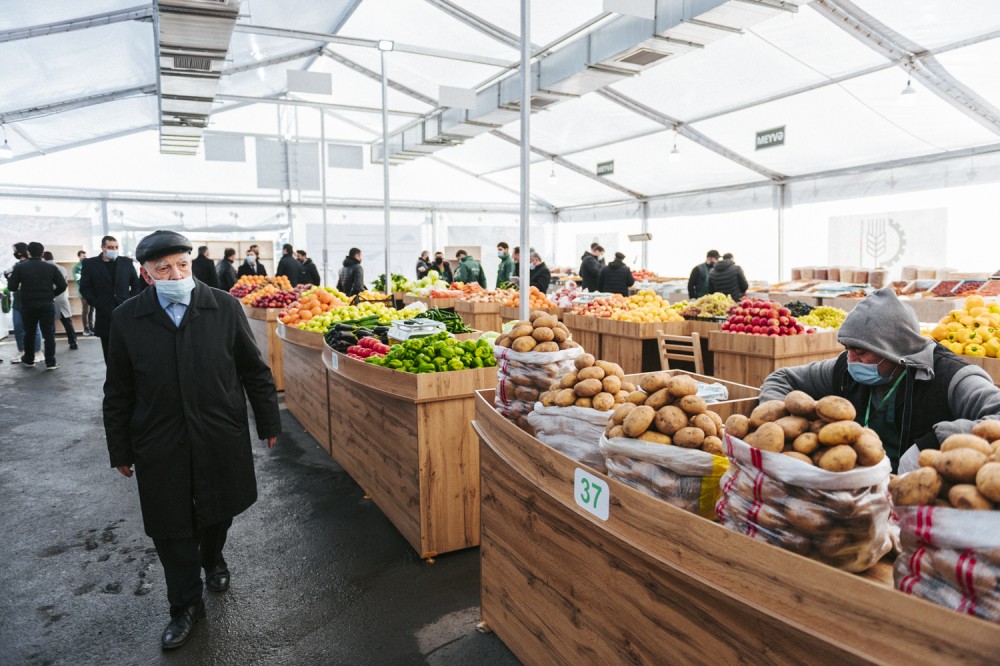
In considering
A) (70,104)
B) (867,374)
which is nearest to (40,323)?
(70,104)

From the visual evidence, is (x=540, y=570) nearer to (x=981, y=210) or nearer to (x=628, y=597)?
(x=628, y=597)

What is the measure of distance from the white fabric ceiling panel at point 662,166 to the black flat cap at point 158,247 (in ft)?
40.1

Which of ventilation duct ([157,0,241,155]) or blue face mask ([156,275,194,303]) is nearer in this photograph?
blue face mask ([156,275,194,303])

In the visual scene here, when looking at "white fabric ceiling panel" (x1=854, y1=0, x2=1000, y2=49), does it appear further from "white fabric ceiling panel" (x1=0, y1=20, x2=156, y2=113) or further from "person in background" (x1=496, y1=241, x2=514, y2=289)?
"white fabric ceiling panel" (x1=0, y1=20, x2=156, y2=113)

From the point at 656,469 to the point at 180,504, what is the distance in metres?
2.07

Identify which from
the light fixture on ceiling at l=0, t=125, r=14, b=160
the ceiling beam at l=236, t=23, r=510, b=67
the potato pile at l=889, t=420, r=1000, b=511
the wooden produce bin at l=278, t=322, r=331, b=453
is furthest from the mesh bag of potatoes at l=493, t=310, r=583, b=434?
the light fixture on ceiling at l=0, t=125, r=14, b=160

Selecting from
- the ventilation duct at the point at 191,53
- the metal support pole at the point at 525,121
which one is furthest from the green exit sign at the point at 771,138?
the ventilation duct at the point at 191,53

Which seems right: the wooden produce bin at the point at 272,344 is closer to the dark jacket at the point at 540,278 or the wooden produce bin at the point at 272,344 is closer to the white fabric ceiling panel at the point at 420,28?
the dark jacket at the point at 540,278

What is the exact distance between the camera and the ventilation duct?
6.38 metres

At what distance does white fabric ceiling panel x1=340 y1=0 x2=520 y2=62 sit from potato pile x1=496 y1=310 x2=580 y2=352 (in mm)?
8691

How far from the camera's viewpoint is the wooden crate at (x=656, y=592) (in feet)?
3.61

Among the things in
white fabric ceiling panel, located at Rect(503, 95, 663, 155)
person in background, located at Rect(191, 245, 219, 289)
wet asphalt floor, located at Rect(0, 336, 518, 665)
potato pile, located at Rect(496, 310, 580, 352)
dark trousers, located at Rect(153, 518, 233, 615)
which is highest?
white fabric ceiling panel, located at Rect(503, 95, 663, 155)

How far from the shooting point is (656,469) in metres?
1.67

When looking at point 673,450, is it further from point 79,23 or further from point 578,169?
point 578,169
